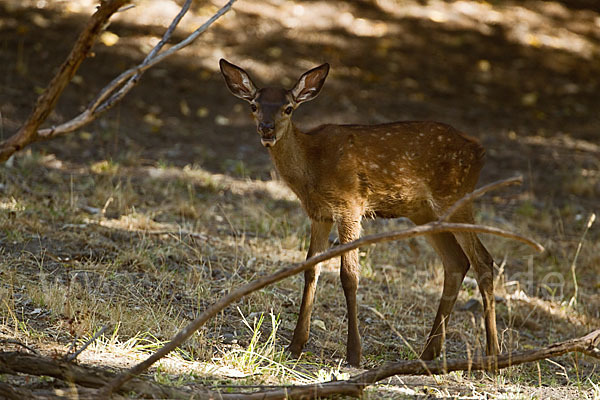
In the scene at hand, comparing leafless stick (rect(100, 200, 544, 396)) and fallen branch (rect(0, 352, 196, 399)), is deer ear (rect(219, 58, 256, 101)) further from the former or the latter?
fallen branch (rect(0, 352, 196, 399))

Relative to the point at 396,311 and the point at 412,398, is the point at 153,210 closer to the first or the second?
the point at 396,311

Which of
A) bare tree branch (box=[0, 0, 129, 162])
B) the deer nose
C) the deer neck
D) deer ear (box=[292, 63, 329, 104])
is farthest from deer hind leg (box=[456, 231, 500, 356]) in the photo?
bare tree branch (box=[0, 0, 129, 162])

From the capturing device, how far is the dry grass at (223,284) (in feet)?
15.8

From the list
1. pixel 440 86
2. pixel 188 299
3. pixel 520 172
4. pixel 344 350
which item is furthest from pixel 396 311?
pixel 440 86

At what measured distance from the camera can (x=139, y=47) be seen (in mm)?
12672

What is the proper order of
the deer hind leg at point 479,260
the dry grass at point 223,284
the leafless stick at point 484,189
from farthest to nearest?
the deer hind leg at point 479,260, the dry grass at point 223,284, the leafless stick at point 484,189

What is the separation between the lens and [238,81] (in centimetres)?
580

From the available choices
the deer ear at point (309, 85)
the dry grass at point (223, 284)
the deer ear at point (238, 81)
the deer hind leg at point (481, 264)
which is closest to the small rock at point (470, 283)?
the dry grass at point (223, 284)

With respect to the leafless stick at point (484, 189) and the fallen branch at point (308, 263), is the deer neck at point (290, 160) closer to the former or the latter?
the fallen branch at point (308, 263)

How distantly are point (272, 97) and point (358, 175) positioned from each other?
2.91 ft

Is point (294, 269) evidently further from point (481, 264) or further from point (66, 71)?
point (481, 264)

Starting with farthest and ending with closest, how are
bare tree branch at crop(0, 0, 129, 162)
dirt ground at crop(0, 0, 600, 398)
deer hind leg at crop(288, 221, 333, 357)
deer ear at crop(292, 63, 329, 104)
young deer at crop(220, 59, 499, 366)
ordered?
dirt ground at crop(0, 0, 600, 398) → deer ear at crop(292, 63, 329, 104) → young deer at crop(220, 59, 499, 366) → deer hind leg at crop(288, 221, 333, 357) → bare tree branch at crop(0, 0, 129, 162)

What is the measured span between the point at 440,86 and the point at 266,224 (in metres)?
6.90

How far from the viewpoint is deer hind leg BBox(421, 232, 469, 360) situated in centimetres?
575
